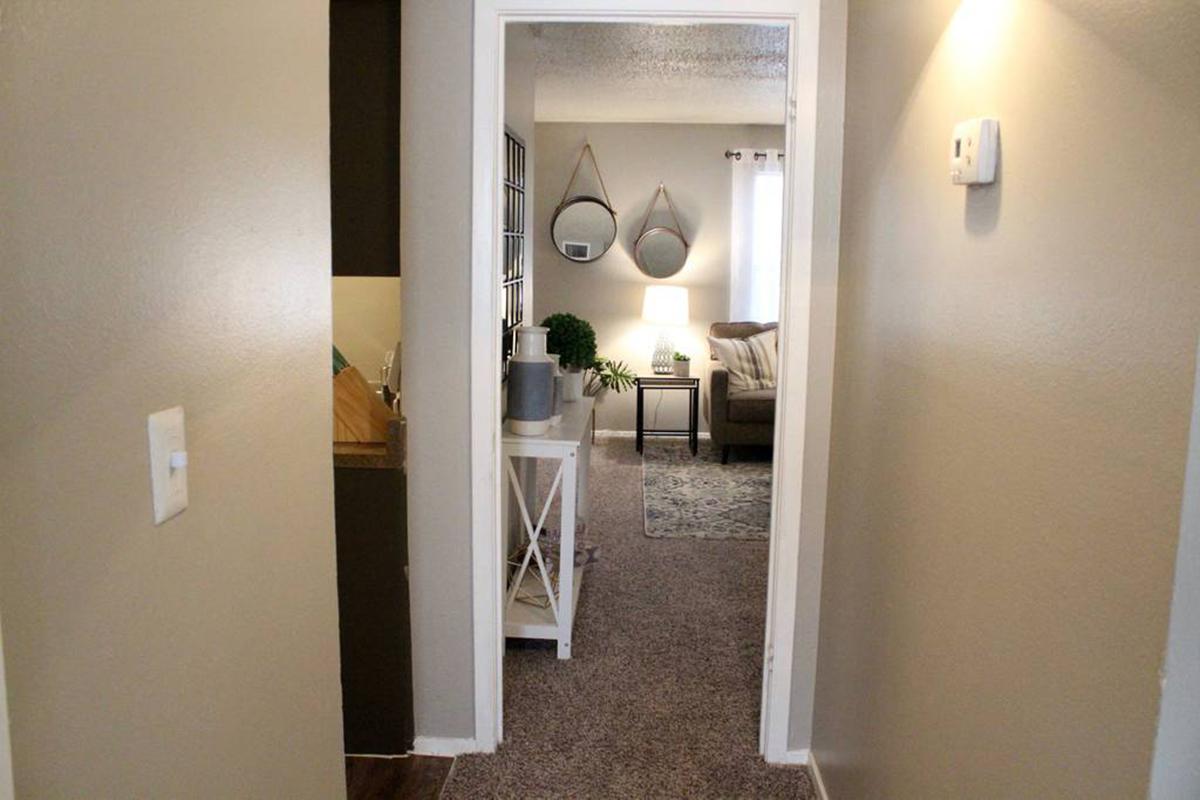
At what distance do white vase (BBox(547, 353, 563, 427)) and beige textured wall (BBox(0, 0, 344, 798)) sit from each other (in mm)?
2196

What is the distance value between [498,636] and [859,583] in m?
1.06

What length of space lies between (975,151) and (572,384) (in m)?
2.74

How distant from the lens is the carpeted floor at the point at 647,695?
9.05ft

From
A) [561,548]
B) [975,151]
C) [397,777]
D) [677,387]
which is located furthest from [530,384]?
[677,387]

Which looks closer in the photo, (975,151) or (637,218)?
(975,151)

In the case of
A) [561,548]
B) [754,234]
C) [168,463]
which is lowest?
[561,548]

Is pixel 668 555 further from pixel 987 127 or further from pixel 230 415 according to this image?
pixel 230 415

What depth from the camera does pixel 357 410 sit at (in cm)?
279

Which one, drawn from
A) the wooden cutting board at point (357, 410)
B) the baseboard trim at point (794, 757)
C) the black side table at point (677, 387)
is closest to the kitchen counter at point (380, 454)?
the wooden cutting board at point (357, 410)

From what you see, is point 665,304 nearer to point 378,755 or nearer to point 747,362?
point 747,362

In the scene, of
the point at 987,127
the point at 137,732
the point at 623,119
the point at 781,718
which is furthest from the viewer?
the point at 623,119

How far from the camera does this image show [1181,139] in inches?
40.3

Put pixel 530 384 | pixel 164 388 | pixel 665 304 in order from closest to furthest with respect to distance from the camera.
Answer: pixel 164 388, pixel 530 384, pixel 665 304

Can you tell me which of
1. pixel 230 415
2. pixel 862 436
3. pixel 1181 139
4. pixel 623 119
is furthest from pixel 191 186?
pixel 623 119
